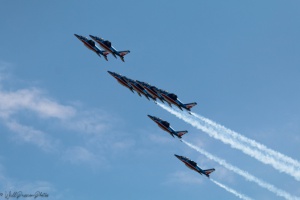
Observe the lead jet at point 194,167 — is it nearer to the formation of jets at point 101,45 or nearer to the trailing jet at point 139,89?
the trailing jet at point 139,89

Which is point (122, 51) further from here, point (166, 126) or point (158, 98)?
point (166, 126)

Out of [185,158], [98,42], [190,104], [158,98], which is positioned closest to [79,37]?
[98,42]

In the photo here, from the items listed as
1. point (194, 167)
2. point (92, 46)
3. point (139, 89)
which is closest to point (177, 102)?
point (139, 89)

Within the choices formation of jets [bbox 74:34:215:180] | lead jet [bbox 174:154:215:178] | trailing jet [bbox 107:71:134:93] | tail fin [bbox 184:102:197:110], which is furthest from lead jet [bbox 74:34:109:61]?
lead jet [bbox 174:154:215:178]

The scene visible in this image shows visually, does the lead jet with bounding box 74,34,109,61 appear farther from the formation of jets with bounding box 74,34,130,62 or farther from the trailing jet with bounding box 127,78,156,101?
the trailing jet with bounding box 127,78,156,101

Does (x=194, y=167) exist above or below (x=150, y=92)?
below

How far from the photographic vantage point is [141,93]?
18650cm

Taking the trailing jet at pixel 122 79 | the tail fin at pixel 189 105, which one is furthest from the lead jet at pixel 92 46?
the tail fin at pixel 189 105

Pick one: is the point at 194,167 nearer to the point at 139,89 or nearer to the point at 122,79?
the point at 139,89

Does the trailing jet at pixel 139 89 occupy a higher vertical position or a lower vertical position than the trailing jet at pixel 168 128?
higher

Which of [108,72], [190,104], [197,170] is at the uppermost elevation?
[108,72]

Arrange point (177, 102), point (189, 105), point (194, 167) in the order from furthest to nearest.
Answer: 1. point (194, 167)
2. point (189, 105)
3. point (177, 102)

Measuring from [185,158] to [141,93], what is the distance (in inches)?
1429

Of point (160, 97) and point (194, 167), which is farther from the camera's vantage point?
point (194, 167)
